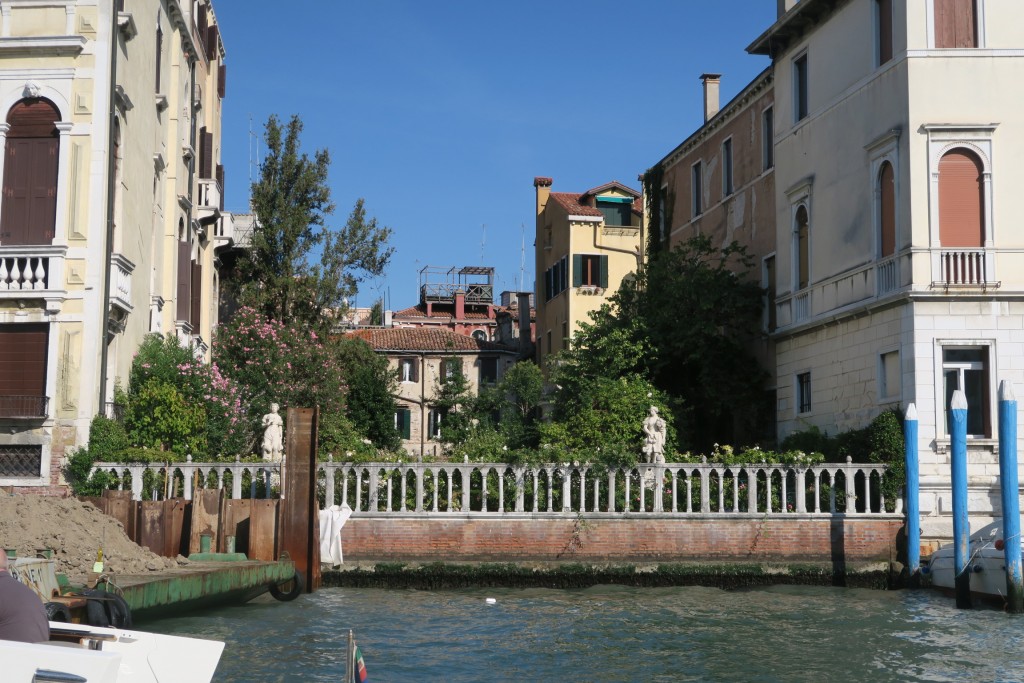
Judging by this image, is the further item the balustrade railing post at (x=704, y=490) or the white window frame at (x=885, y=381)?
the white window frame at (x=885, y=381)

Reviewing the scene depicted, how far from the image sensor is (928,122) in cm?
2159

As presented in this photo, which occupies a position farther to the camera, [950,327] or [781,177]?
[781,177]

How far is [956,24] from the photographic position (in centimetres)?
2181

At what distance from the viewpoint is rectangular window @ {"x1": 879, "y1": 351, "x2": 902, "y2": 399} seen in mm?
21828

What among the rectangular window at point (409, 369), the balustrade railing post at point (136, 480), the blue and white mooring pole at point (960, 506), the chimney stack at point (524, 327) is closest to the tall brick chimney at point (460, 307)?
the chimney stack at point (524, 327)

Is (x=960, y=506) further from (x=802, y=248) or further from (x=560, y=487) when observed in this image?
(x=802, y=248)

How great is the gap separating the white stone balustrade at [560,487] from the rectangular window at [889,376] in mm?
1503

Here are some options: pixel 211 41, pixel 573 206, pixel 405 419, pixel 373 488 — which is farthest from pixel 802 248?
pixel 405 419

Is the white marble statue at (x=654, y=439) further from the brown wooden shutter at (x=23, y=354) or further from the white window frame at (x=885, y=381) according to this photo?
the brown wooden shutter at (x=23, y=354)

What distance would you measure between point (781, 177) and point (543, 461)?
906 cm

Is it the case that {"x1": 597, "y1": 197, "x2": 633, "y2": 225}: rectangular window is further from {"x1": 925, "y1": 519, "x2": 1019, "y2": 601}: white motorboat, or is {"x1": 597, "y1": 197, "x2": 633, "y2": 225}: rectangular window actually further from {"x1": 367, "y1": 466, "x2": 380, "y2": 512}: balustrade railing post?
{"x1": 925, "y1": 519, "x2": 1019, "y2": 601}: white motorboat

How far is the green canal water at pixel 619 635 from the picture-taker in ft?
45.4

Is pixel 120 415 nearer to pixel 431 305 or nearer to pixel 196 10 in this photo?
pixel 196 10

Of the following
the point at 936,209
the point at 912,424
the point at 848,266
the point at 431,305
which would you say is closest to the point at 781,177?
the point at 848,266
